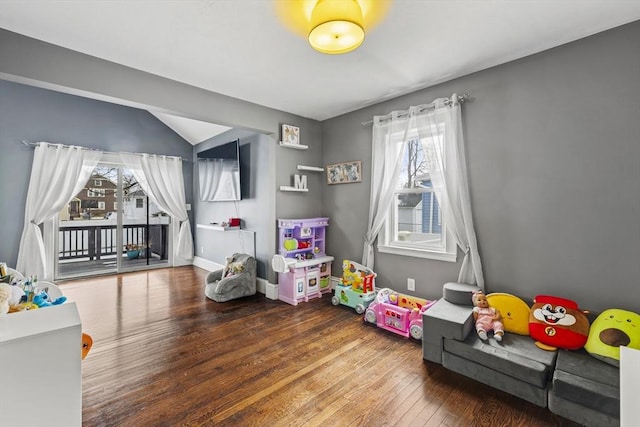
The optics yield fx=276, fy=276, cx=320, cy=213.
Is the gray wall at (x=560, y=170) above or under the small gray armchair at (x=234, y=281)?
above

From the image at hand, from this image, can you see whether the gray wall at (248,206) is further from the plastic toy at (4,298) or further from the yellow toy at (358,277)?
the plastic toy at (4,298)

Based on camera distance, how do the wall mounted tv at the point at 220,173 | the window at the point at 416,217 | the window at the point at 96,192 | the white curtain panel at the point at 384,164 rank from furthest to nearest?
1. the window at the point at 96,192
2. the wall mounted tv at the point at 220,173
3. the white curtain panel at the point at 384,164
4. the window at the point at 416,217

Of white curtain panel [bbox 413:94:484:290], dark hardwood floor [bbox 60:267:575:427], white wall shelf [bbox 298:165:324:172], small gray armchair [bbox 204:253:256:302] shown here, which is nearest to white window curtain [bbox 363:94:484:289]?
white curtain panel [bbox 413:94:484:290]

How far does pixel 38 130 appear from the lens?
13.6 ft

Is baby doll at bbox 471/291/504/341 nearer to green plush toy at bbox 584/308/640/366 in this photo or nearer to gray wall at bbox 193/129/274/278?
green plush toy at bbox 584/308/640/366

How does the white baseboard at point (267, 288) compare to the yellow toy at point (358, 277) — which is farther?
the white baseboard at point (267, 288)

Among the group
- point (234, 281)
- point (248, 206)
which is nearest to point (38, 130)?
point (248, 206)

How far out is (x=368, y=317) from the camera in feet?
9.50

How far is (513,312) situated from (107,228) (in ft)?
20.5

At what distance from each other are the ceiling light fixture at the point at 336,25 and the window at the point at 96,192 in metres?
5.08

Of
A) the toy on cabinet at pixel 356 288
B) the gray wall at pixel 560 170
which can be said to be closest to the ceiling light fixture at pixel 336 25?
the gray wall at pixel 560 170

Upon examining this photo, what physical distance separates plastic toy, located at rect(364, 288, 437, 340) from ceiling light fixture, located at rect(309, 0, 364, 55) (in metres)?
2.28

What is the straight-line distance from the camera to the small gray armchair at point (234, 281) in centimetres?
356

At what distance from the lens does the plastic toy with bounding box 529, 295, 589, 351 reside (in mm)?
1871
